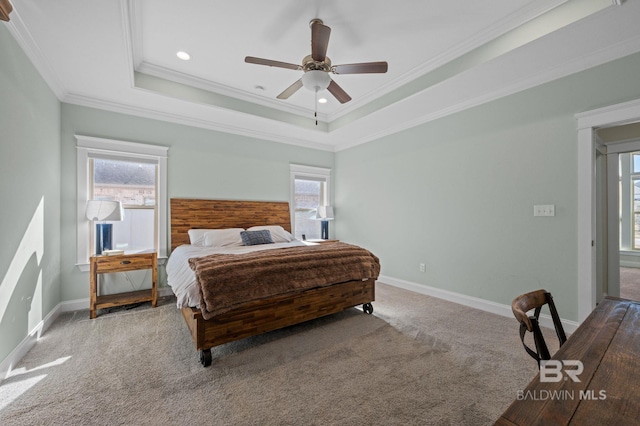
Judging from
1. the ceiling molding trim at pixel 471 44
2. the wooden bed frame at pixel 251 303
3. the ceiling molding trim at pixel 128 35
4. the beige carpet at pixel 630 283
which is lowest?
the beige carpet at pixel 630 283

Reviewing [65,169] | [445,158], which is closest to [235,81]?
[65,169]

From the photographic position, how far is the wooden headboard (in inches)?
155

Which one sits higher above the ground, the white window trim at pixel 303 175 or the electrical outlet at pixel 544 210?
the white window trim at pixel 303 175

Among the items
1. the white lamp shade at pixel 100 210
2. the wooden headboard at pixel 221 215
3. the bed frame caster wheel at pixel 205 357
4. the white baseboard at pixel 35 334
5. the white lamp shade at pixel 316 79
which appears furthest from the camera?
the wooden headboard at pixel 221 215

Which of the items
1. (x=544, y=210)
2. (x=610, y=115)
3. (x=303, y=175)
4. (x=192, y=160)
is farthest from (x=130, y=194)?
(x=610, y=115)

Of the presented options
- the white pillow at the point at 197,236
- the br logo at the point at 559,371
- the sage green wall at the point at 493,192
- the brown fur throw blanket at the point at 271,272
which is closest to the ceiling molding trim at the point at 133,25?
the brown fur throw blanket at the point at 271,272

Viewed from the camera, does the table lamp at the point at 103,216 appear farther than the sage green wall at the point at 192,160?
No

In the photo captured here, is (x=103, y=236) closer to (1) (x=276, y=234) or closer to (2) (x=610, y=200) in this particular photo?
(1) (x=276, y=234)

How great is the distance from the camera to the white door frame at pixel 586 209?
8.35 ft

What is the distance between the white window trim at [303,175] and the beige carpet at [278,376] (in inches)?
100

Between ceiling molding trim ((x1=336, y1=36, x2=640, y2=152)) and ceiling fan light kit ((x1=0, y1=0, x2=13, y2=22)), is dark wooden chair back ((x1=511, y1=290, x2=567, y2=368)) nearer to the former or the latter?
ceiling molding trim ((x1=336, y1=36, x2=640, y2=152))

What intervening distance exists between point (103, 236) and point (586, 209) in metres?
5.28

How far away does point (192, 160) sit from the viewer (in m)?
4.09

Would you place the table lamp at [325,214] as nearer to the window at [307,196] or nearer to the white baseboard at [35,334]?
the window at [307,196]
